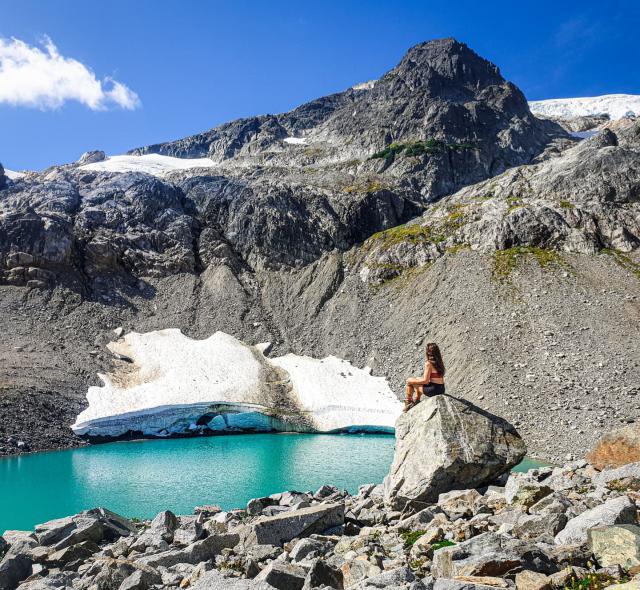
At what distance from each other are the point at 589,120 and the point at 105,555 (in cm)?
18280

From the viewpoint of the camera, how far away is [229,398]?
52.1m

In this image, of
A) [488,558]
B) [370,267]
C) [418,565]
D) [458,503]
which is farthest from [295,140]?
[488,558]

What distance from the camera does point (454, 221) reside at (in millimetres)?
75188

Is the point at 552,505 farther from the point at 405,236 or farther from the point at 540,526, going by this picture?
the point at 405,236

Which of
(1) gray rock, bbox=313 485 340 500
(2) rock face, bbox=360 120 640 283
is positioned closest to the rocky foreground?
(1) gray rock, bbox=313 485 340 500

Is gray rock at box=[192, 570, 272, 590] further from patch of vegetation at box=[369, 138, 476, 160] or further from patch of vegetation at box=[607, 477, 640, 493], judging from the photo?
patch of vegetation at box=[369, 138, 476, 160]

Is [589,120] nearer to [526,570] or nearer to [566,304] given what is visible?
[566,304]

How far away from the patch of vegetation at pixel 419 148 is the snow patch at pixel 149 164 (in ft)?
196

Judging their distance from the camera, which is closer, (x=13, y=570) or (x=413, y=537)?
(x=413, y=537)

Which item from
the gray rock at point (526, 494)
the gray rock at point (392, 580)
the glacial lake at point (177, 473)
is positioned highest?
the gray rock at point (392, 580)

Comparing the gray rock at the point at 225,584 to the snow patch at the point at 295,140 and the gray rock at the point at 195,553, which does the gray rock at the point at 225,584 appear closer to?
the gray rock at the point at 195,553

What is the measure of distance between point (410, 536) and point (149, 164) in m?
166

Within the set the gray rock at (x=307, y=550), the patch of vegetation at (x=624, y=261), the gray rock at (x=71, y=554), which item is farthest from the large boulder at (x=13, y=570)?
the patch of vegetation at (x=624, y=261)

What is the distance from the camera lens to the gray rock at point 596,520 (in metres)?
7.01
